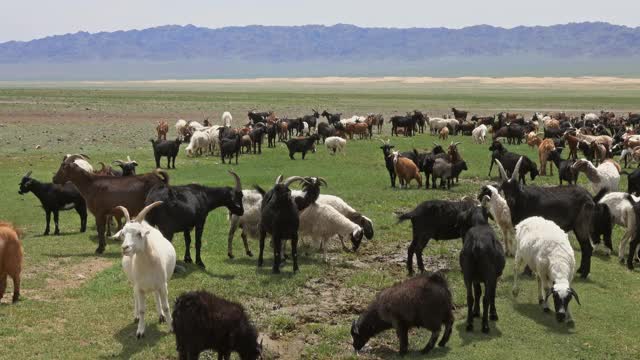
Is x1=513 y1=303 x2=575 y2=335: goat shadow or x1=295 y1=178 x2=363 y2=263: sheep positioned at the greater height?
x1=295 y1=178 x2=363 y2=263: sheep

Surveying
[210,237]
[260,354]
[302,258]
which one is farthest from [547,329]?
[210,237]

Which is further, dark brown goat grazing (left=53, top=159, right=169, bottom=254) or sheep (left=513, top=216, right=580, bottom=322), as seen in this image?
dark brown goat grazing (left=53, top=159, right=169, bottom=254)

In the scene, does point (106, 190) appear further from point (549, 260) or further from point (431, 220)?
point (549, 260)

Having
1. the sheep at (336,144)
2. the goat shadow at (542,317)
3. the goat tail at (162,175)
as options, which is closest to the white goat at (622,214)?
the goat shadow at (542,317)

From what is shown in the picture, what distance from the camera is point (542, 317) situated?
11172 millimetres

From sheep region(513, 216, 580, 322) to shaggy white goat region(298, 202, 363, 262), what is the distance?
11.6 feet

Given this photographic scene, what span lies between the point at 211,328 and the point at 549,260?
553cm

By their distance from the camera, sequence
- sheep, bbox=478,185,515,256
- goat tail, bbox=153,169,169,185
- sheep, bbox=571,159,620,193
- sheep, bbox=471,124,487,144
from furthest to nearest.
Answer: sheep, bbox=471,124,487,144, sheep, bbox=571,159,620,193, goat tail, bbox=153,169,169,185, sheep, bbox=478,185,515,256

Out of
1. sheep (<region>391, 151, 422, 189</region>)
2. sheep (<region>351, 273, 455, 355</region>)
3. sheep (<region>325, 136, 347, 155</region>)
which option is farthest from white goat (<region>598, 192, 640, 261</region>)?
sheep (<region>325, 136, 347, 155</region>)

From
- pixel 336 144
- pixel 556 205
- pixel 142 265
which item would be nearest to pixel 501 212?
pixel 556 205

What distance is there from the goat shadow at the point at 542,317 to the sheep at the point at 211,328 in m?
4.49

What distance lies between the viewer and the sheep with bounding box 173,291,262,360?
28.0 feet

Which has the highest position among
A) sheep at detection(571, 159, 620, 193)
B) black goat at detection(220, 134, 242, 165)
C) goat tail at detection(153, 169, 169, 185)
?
goat tail at detection(153, 169, 169, 185)

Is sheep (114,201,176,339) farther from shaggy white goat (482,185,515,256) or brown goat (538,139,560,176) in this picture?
brown goat (538,139,560,176)
